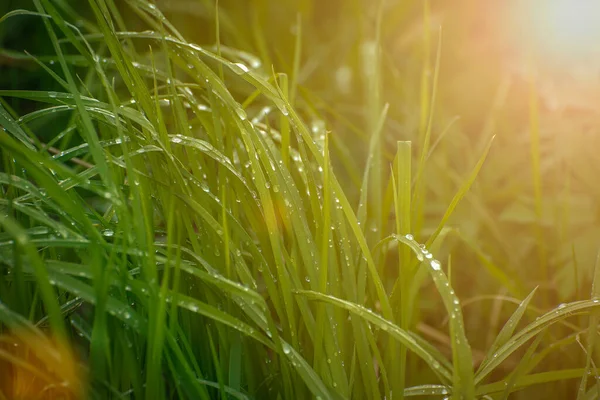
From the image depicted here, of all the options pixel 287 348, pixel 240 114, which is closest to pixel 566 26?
pixel 240 114

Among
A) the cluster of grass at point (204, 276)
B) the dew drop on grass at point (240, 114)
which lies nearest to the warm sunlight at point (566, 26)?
the cluster of grass at point (204, 276)

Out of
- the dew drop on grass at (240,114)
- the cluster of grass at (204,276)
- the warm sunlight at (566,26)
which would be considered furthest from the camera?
the warm sunlight at (566,26)

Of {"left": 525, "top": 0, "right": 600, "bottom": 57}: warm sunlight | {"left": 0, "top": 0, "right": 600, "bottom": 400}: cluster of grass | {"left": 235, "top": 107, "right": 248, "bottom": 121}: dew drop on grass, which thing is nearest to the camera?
{"left": 0, "top": 0, "right": 600, "bottom": 400}: cluster of grass

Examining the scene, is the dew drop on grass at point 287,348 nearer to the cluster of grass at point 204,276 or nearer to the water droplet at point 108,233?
the cluster of grass at point 204,276

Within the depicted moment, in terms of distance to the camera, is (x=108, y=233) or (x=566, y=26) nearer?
(x=108, y=233)

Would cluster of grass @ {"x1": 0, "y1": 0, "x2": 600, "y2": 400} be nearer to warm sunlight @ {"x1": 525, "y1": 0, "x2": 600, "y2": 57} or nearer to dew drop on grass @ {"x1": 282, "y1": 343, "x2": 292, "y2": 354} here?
dew drop on grass @ {"x1": 282, "y1": 343, "x2": 292, "y2": 354}

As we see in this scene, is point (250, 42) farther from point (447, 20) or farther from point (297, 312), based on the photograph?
point (297, 312)

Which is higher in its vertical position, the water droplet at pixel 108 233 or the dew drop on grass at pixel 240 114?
the dew drop on grass at pixel 240 114

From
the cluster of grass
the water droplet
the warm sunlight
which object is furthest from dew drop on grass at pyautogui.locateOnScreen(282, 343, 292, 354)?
the warm sunlight

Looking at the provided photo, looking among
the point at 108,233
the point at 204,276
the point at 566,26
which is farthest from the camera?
the point at 566,26

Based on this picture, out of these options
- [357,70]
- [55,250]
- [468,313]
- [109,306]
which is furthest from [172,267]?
[357,70]

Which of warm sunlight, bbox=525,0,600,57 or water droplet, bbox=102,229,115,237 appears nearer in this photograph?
water droplet, bbox=102,229,115,237

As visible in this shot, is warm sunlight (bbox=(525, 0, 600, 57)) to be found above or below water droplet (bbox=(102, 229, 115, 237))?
above

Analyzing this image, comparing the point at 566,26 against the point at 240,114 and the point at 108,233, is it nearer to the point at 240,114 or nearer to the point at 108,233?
the point at 240,114
